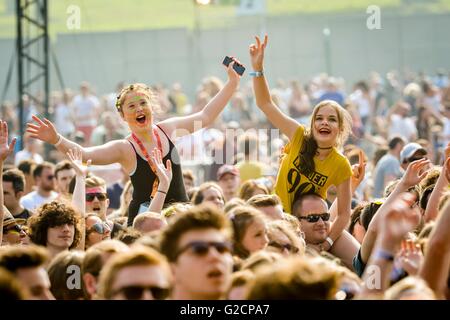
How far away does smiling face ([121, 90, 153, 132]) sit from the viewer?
816cm

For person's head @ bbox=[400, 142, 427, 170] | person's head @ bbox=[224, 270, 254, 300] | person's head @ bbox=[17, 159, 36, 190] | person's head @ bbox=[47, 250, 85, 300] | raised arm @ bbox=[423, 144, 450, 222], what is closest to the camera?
person's head @ bbox=[224, 270, 254, 300]

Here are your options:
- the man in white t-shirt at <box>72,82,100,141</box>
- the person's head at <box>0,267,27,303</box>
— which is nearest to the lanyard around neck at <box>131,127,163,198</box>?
the person's head at <box>0,267,27,303</box>

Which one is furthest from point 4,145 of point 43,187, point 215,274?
point 43,187

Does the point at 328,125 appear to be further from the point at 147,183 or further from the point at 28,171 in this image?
the point at 28,171

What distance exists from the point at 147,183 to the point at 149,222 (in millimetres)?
1377

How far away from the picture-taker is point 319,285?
429cm

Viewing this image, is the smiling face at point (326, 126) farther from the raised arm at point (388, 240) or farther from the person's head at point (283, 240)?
the raised arm at point (388, 240)

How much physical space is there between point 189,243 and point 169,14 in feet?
100

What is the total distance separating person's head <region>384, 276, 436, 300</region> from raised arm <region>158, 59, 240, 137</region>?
4.03 meters

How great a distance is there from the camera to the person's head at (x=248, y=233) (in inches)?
252

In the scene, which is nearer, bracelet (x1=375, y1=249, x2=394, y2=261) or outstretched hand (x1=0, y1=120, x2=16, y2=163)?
bracelet (x1=375, y1=249, x2=394, y2=261)

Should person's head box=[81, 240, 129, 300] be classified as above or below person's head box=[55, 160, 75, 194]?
above

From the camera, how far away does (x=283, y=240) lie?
6.44 m

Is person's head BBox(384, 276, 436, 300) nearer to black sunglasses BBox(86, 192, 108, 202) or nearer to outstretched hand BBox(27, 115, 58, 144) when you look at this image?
outstretched hand BBox(27, 115, 58, 144)
